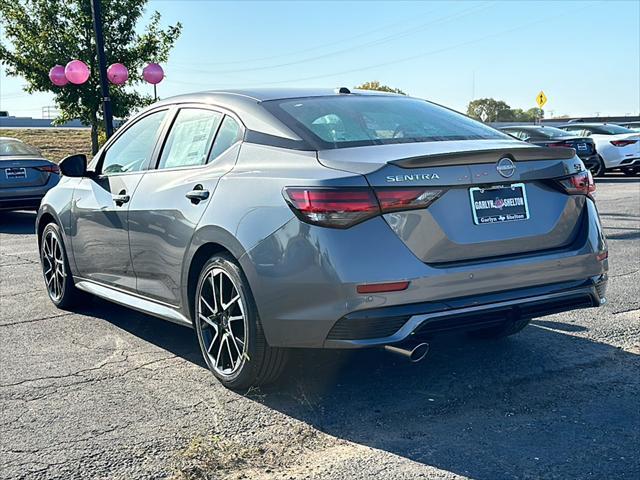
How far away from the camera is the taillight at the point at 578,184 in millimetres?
3850

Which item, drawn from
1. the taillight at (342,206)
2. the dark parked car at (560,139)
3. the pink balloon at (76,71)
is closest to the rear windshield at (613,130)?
the dark parked car at (560,139)

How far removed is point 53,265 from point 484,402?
385 centimetres

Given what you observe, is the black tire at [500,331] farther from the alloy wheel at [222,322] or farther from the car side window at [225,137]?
the car side window at [225,137]

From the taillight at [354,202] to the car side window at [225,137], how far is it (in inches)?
36.8

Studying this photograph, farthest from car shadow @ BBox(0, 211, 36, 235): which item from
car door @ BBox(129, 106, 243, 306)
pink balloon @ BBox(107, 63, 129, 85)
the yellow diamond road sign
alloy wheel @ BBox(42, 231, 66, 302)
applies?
the yellow diamond road sign

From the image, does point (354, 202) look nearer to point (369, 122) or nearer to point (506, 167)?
point (506, 167)

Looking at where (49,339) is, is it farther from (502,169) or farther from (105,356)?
(502,169)

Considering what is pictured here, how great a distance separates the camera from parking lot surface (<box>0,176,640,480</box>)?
310cm

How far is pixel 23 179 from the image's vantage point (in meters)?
12.2

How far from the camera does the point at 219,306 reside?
4.04 metres

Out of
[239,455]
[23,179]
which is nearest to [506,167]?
[239,455]

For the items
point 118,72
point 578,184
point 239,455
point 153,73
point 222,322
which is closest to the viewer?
point 239,455

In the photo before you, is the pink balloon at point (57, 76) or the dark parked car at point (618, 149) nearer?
the dark parked car at point (618, 149)

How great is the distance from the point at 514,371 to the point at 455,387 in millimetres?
452
